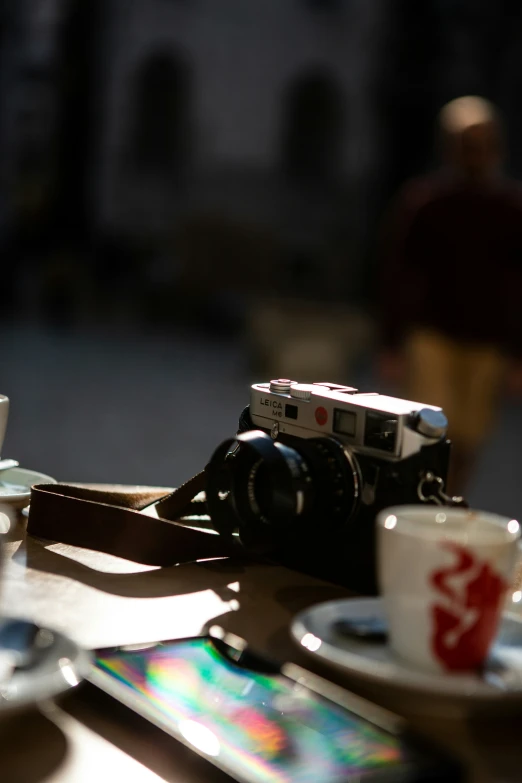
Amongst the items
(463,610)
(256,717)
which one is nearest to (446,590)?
(463,610)

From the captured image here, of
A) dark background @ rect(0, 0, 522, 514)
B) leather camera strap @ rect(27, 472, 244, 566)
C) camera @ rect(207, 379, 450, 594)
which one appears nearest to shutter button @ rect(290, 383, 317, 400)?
camera @ rect(207, 379, 450, 594)

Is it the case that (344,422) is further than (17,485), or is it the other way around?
(17,485)

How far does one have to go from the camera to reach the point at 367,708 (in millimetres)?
725

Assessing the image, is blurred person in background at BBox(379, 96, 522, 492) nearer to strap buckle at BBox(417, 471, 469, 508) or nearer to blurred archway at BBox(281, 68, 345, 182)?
strap buckle at BBox(417, 471, 469, 508)

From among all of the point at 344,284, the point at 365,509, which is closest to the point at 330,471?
the point at 365,509

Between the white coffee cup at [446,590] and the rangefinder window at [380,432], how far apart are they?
271 millimetres

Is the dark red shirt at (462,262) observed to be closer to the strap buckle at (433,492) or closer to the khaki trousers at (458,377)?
the khaki trousers at (458,377)

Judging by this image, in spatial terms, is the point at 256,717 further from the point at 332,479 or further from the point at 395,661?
the point at 332,479

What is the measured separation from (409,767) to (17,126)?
16.1 m

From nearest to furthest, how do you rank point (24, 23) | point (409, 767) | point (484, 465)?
1. point (409, 767)
2. point (484, 465)
3. point (24, 23)

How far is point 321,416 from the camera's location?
117 cm

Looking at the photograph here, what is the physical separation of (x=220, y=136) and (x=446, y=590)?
15860 millimetres

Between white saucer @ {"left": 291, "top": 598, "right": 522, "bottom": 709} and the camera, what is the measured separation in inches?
7.5

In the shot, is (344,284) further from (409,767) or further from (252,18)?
(409,767)
